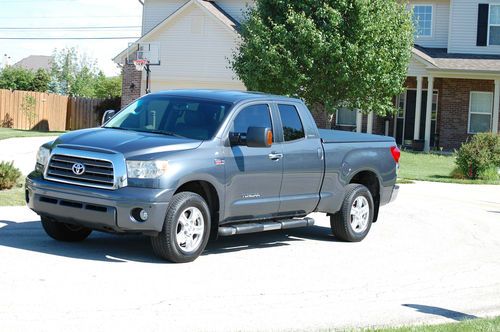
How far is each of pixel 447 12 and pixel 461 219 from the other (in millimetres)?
22510

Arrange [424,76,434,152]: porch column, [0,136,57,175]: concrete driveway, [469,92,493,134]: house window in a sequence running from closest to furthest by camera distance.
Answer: [0,136,57,175]: concrete driveway, [424,76,434,152]: porch column, [469,92,493,134]: house window

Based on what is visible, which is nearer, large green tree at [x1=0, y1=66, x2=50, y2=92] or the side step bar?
the side step bar

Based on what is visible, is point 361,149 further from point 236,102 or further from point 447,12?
point 447,12

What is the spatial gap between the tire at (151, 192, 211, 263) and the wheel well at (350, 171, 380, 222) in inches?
141

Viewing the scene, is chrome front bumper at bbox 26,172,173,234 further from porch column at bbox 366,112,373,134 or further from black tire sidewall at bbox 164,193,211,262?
porch column at bbox 366,112,373,134

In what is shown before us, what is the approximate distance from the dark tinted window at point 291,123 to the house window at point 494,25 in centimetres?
2574

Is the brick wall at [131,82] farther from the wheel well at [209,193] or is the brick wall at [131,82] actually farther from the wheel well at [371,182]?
the wheel well at [209,193]

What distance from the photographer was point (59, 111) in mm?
45562

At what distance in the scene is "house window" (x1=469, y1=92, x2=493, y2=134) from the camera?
34.2 meters

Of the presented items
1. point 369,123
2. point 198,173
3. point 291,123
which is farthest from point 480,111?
point 198,173

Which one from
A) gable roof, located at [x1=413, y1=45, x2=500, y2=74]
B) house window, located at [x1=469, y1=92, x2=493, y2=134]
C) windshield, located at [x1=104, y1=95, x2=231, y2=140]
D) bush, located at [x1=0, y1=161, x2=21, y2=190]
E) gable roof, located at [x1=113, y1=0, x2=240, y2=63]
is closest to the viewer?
windshield, located at [x1=104, y1=95, x2=231, y2=140]

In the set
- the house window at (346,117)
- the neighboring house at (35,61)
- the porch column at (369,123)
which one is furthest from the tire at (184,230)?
the neighboring house at (35,61)

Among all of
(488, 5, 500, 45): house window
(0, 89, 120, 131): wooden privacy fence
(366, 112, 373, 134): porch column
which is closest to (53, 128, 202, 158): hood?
(366, 112, 373, 134): porch column

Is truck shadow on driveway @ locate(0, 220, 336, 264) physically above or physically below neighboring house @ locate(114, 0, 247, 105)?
below
